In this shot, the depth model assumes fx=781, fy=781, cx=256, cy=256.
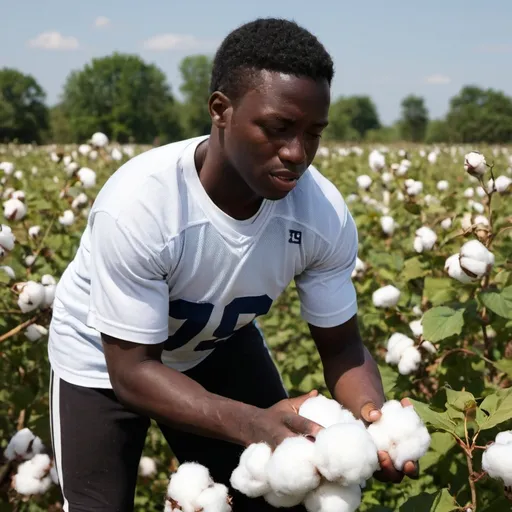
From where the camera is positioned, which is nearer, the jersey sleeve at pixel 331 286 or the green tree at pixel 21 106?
the jersey sleeve at pixel 331 286

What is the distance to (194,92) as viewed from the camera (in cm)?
7669

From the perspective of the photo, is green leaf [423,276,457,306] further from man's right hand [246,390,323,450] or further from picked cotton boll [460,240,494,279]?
man's right hand [246,390,323,450]

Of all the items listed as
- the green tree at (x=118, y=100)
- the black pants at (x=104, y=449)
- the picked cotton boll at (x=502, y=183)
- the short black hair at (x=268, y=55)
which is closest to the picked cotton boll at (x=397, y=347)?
the black pants at (x=104, y=449)

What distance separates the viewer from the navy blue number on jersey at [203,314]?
74.0 inches

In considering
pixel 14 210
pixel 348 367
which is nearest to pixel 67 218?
pixel 14 210

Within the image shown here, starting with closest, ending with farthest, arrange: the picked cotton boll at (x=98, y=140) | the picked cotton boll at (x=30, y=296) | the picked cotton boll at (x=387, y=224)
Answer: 1. the picked cotton boll at (x=30, y=296)
2. the picked cotton boll at (x=387, y=224)
3. the picked cotton boll at (x=98, y=140)

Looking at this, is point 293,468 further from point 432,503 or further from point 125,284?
point 125,284

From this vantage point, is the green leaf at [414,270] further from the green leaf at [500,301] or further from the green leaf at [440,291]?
the green leaf at [500,301]

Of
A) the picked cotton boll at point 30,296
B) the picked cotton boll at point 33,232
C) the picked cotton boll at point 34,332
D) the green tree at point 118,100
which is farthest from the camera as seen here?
the green tree at point 118,100

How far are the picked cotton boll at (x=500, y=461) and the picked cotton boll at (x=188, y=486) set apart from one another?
54cm

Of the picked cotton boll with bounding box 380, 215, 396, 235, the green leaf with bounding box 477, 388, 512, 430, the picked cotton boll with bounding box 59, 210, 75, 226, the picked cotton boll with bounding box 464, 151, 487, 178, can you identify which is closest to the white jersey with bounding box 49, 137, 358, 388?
the green leaf with bounding box 477, 388, 512, 430

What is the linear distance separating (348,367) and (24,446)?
1201 mm

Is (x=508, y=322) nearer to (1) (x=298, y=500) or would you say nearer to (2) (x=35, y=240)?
(1) (x=298, y=500)

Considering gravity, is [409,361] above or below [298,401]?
below
